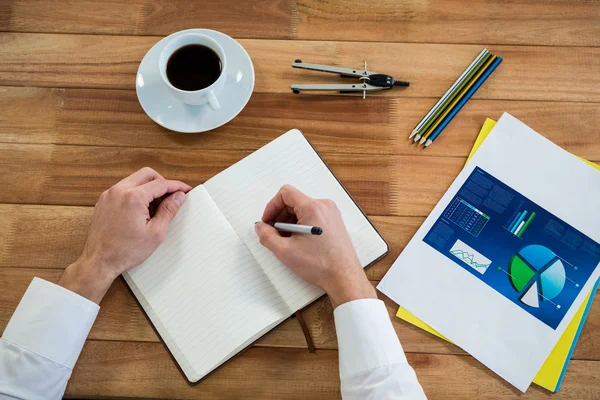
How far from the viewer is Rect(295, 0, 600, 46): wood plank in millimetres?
1003


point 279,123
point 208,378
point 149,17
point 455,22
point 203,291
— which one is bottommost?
point 208,378

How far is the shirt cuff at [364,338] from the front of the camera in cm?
76

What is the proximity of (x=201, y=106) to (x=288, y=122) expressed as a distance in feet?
0.59

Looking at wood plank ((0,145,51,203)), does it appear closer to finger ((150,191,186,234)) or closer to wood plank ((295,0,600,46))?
finger ((150,191,186,234))

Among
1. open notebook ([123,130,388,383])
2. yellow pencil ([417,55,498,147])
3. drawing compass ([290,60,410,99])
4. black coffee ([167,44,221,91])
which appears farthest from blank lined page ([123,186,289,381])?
yellow pencil ([417,55,498,147])

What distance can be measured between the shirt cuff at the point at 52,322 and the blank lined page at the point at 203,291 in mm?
97

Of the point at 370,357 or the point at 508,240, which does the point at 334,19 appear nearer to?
the point at 508,240

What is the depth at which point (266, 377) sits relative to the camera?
0.83 m

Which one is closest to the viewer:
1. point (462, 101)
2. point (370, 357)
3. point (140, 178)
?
point (370, 357)

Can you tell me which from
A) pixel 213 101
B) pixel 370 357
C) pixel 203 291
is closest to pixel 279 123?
pixel 213 101

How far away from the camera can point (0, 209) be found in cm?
91

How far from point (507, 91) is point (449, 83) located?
0.12 m

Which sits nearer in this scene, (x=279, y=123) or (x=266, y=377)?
(x=266, y=377)

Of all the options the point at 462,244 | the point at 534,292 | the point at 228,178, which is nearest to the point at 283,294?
the point at 228,178
